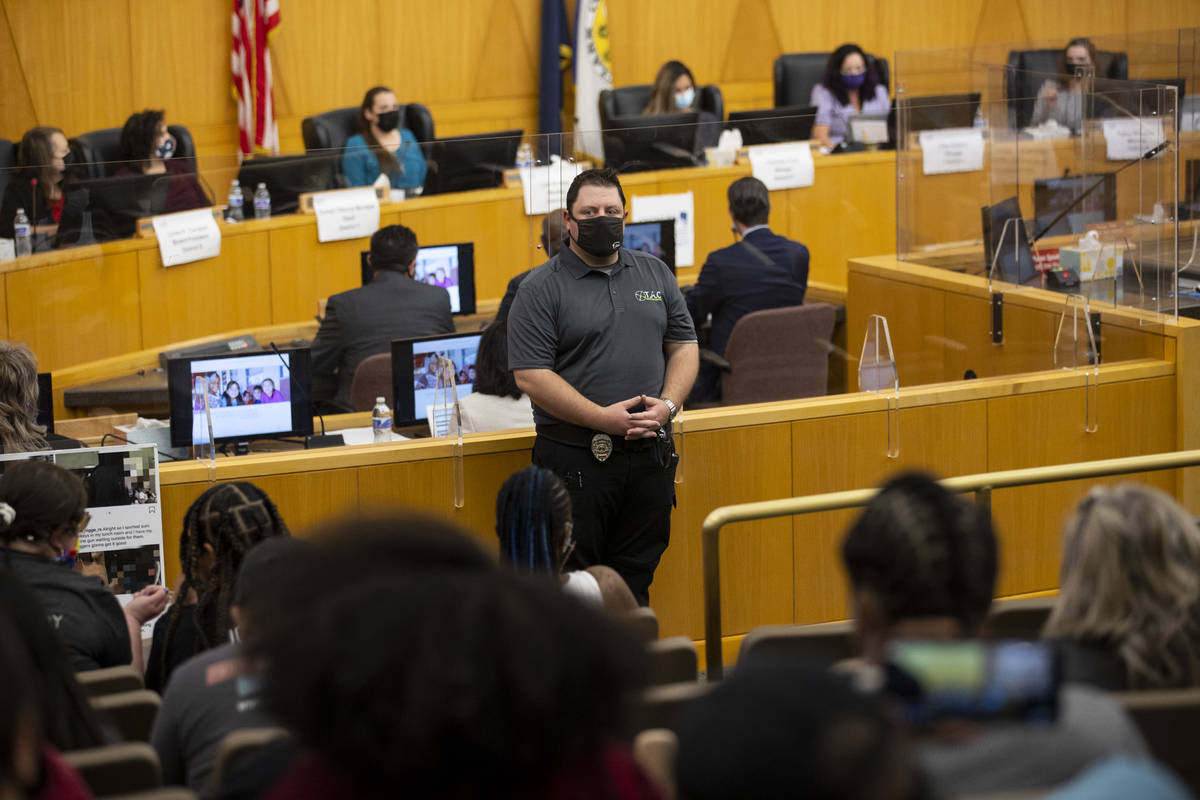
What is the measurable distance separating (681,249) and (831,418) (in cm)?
246

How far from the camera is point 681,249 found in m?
6.68

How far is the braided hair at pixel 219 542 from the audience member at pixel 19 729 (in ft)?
4.44

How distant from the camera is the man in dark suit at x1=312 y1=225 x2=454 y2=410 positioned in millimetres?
5820

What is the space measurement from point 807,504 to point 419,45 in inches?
330

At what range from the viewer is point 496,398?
14.4 ft

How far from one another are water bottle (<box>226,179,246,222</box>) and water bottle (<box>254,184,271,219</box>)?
0.23 feet

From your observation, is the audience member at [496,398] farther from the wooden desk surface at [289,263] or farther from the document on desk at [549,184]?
the wooden desk surface at [289,263]

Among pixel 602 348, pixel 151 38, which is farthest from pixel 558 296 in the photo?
pixel 151 38

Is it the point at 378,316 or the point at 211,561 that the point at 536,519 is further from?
the point at 378,316

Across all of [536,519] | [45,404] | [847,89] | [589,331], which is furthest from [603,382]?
[847,89]

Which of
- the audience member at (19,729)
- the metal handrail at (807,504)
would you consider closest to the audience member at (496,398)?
the metal handrail at (807,504)

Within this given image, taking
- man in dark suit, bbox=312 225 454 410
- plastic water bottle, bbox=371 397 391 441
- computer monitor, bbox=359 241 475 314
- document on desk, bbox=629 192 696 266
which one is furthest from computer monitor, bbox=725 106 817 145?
plastic water bottle, bbox=371 397 391 441

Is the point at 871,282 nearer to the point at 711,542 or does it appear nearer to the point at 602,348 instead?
the point at 602,348

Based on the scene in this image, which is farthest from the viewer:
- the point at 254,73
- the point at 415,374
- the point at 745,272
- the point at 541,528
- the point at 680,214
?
the point at 254,73
